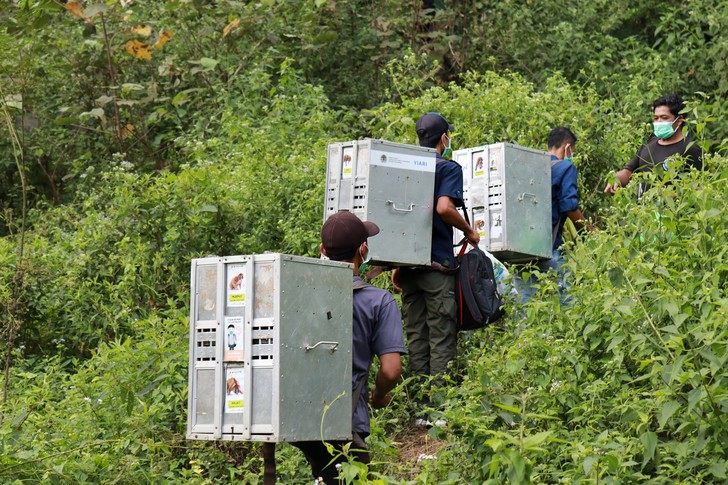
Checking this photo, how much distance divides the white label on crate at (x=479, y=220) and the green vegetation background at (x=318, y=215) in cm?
68

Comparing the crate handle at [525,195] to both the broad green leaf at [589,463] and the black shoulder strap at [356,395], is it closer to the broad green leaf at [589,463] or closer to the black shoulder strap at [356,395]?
the black shoulder strap at [356,395]

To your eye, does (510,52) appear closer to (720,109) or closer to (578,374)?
Answer: (720,109)

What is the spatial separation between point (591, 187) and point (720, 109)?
2525 mm

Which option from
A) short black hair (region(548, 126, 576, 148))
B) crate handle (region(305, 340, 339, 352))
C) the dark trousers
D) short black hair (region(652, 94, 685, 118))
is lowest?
the dark trousers

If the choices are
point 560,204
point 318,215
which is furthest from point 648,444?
point 318,215

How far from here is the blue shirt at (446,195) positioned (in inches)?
253

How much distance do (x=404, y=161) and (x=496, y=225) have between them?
3.47 ft

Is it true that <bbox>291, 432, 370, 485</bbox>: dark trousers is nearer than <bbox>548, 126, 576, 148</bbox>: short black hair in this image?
Yes

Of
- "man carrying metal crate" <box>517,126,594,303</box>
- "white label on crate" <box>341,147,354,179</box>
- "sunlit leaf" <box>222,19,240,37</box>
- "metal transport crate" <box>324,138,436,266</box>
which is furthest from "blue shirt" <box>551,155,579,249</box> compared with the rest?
"sunlit leaf" <box>222,19,240,37</box>

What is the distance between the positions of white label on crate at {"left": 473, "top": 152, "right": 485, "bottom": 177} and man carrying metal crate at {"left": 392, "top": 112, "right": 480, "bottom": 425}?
530 mm

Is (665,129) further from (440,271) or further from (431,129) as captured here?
(440,271)

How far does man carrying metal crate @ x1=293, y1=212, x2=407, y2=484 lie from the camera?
4.74 meters

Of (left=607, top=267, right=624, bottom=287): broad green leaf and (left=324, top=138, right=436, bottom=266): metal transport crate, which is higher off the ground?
(left=324, top=138, right=436, bottom=266): metal transport crate

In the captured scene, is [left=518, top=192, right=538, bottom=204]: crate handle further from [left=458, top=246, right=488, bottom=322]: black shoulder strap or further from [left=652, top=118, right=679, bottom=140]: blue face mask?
[left=652, top=118, right=679, bottom=140]: blue face mask
